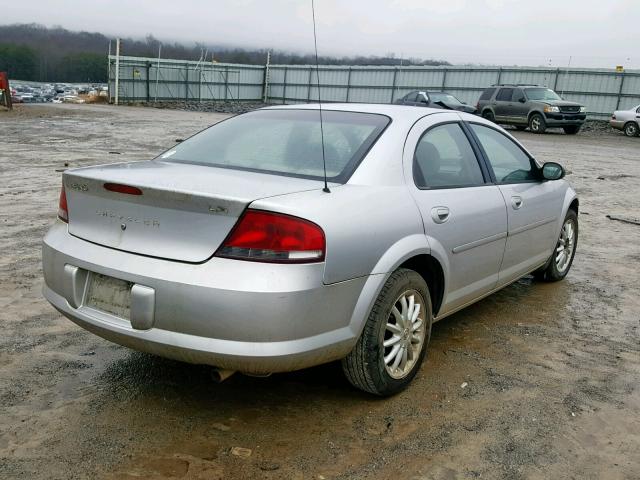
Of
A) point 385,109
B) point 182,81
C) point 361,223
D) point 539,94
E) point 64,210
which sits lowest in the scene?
point 182,81

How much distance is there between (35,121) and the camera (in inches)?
905

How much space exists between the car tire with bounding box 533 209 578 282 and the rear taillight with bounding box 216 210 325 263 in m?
3.22

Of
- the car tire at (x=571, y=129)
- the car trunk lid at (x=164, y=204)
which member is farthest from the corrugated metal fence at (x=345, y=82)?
the car trunk lid at (x=164, y=204)

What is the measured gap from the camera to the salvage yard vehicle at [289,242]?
8.71ft

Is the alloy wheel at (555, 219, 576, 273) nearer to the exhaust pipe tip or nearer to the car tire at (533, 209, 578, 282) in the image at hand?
the car tire at (533, 209, 578, 282)

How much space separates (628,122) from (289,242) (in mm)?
27308

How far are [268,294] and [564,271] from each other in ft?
12.4

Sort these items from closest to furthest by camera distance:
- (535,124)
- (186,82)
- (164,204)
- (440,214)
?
(164,204) < (440,214) < (535,124) < (186,82)

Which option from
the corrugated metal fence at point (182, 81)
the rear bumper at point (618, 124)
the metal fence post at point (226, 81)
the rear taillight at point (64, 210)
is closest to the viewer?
the rear taillight at point (64, 210)

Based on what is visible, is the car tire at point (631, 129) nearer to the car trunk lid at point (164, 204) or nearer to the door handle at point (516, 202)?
the door handle at point (516, 202)

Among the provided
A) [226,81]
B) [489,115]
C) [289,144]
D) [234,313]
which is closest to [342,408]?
[234,313]

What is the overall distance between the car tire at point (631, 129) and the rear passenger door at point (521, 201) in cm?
2406

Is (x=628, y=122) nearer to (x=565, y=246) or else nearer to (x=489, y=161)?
(x=565, y=246)

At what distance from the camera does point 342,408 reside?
3209mm
